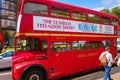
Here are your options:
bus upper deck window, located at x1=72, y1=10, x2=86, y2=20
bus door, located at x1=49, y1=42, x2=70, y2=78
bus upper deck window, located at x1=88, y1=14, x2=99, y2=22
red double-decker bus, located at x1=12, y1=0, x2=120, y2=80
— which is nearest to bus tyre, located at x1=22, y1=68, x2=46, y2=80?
red double-decker bus, located at x1=12, y1=0, x2=120, y2=80

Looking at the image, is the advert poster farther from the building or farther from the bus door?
the building

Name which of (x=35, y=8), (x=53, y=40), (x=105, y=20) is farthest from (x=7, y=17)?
(x=35, y=8)

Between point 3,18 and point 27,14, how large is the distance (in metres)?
67.9

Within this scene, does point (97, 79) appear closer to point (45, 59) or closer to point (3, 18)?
point (45, 59)

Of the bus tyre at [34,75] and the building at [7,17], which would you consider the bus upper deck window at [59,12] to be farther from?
the building at [7,17]

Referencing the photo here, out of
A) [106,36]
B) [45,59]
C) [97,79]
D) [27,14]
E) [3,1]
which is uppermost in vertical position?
[3,1]

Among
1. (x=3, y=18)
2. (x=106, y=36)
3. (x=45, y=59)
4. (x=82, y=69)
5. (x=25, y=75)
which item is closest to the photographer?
(x=25, y=75)

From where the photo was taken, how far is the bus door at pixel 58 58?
12.0m

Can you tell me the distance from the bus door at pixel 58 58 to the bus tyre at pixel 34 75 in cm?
63

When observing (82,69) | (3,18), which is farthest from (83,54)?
(3,18)

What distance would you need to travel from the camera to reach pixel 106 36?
16359 millimetres

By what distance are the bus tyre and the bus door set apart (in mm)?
627

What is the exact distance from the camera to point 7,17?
7888cm

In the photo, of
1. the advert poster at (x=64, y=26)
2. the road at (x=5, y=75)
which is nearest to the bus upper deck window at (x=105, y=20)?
the advert poster at (x=64, y=26)
